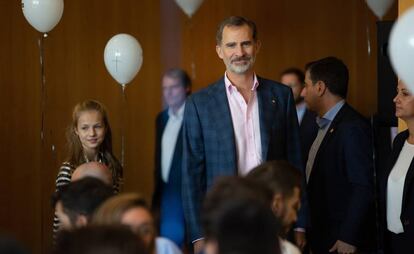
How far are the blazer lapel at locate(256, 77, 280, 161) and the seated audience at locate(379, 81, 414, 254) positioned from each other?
62cm

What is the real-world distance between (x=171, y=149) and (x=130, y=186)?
182 centimetres

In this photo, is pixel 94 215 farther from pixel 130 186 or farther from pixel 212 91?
pixel 130 186

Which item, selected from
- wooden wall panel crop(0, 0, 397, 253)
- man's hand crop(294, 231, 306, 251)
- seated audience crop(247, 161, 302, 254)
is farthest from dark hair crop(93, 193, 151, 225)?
wooden wall panel crop(0, 0, 397, 253)

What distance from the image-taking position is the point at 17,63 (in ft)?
21.7

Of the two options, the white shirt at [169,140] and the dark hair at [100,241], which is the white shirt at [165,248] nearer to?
the dark hair at [100,241]

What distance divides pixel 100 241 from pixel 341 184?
2.71 m

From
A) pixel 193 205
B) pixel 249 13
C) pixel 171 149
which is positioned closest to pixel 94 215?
pixel 193 205

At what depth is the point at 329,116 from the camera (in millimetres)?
4633

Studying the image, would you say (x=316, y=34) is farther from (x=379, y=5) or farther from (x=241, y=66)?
(x=241, y=66)

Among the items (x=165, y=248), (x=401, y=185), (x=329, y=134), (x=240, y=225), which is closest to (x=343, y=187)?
(x=329, y=134)

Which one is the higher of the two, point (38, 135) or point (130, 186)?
point (38, 135)

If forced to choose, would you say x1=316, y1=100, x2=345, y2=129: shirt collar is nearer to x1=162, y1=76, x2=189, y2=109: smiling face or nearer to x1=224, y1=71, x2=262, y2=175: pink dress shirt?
x1=224, y1=71, x2=262, y2=175: pink dress shirt

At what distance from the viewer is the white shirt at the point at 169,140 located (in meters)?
5.29

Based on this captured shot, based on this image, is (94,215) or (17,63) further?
(17,63)
